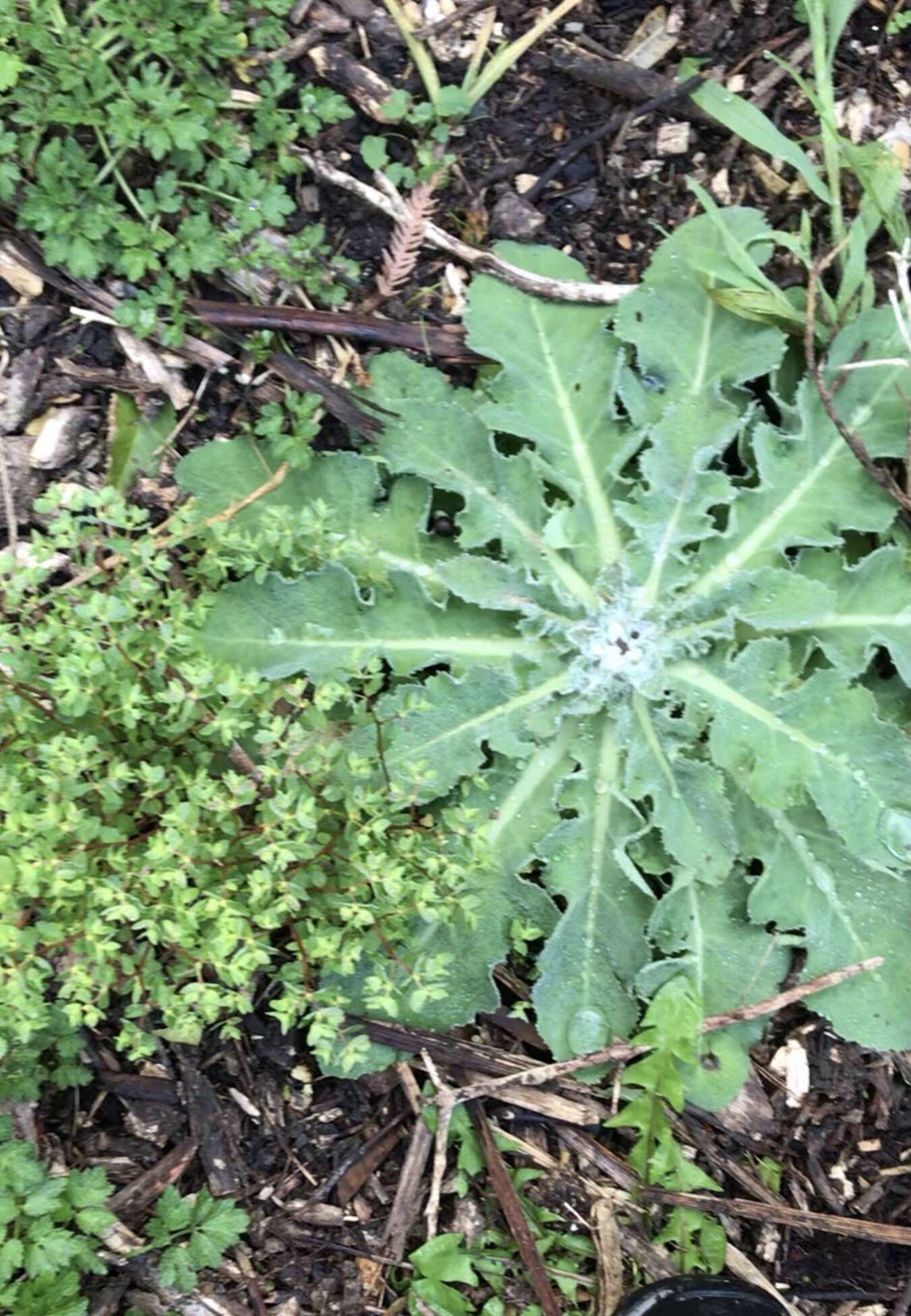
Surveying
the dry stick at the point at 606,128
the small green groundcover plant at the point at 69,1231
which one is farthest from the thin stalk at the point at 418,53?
the small green groundcover plant at the point at 69,1231

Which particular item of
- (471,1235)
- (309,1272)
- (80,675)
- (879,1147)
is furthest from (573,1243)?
(80,675)

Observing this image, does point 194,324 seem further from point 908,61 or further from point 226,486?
point 908,61

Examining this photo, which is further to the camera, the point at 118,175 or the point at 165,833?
the point at 118,175

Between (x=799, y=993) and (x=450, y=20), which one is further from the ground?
(x=450, y=20)

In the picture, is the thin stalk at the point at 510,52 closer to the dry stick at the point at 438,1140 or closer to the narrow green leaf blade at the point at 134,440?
the narrow green leaf blade at the point at 134,440

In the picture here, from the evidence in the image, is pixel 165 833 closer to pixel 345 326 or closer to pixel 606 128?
pixel 345 326

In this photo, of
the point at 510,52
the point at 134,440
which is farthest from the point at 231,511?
the point at 510,52

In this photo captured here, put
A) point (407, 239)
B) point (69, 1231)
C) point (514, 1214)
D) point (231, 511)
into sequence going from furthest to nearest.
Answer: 1. point (407, 239)
2. point (231, 511)
3. point (514, 1214)
4. point (69, 1231)
